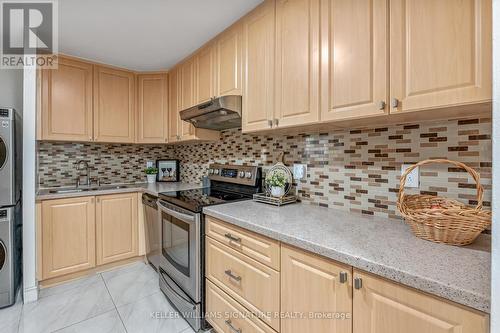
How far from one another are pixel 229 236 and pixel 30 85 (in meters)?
2.11

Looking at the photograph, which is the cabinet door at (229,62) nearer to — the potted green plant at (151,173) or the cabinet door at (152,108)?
the cabinet door at (152,108)

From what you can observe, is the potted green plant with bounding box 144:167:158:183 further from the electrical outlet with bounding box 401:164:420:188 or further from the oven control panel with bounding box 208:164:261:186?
the electrical outlet with bounding box 401:164:420:188

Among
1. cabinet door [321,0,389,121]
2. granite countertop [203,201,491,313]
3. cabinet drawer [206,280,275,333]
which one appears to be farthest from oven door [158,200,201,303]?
cabinet door [321,0,389,121]

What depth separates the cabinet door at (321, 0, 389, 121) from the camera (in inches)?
40.5

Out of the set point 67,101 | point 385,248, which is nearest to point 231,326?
point 385,248

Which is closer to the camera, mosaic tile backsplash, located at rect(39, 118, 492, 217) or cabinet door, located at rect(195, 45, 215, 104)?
mosaic tile backsplash, located at rect(39, 118, 492, 217)

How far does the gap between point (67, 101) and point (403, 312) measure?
10.2 ft

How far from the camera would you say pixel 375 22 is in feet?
3.42

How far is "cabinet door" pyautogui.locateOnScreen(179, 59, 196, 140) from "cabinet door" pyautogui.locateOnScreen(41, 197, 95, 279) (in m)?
1.14

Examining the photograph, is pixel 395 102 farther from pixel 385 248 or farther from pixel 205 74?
pixel 205 74

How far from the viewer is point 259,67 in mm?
1610

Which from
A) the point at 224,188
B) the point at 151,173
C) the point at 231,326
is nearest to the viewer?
the point at 231,326

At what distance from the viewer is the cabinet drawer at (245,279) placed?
115 cm

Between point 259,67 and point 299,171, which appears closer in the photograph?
point 259,67
